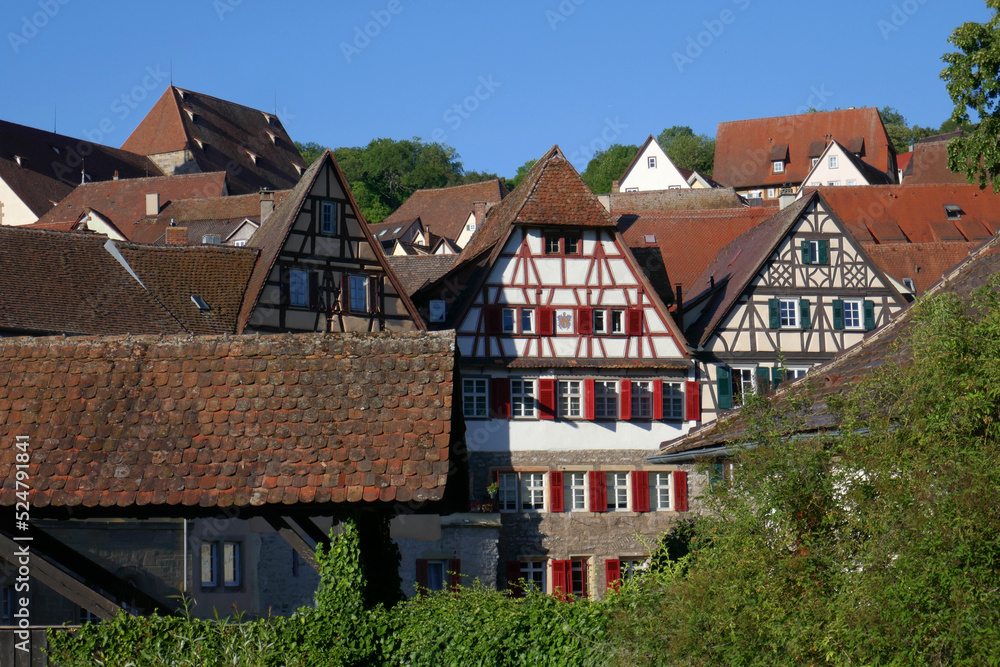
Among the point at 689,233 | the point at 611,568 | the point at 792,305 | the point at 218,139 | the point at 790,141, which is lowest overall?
the point at 611,568

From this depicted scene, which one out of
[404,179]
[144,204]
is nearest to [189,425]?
[144,204]

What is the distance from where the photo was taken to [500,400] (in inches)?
1177

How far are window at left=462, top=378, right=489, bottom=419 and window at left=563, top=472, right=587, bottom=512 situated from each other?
253 centimetres

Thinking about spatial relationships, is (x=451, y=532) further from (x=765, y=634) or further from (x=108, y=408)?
(x=765, y=634)

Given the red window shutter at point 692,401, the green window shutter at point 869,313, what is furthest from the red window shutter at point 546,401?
the green window shutter at point 869,313

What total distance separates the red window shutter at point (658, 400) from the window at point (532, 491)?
10.5ft

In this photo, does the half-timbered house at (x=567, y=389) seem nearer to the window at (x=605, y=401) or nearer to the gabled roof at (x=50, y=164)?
the window at (x=605, y=401)

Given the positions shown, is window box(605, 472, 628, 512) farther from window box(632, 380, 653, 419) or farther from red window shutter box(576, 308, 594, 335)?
red window shutter box(576, 308, 594, 335)

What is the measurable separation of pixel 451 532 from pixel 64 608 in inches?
383

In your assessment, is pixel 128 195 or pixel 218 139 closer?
pixel 128 195

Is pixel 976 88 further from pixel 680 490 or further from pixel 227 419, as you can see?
pixel 680 490

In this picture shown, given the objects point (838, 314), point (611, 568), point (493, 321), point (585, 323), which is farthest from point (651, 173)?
point (611, 568)

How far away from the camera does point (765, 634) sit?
6910 mm

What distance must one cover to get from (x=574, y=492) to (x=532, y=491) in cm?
103
